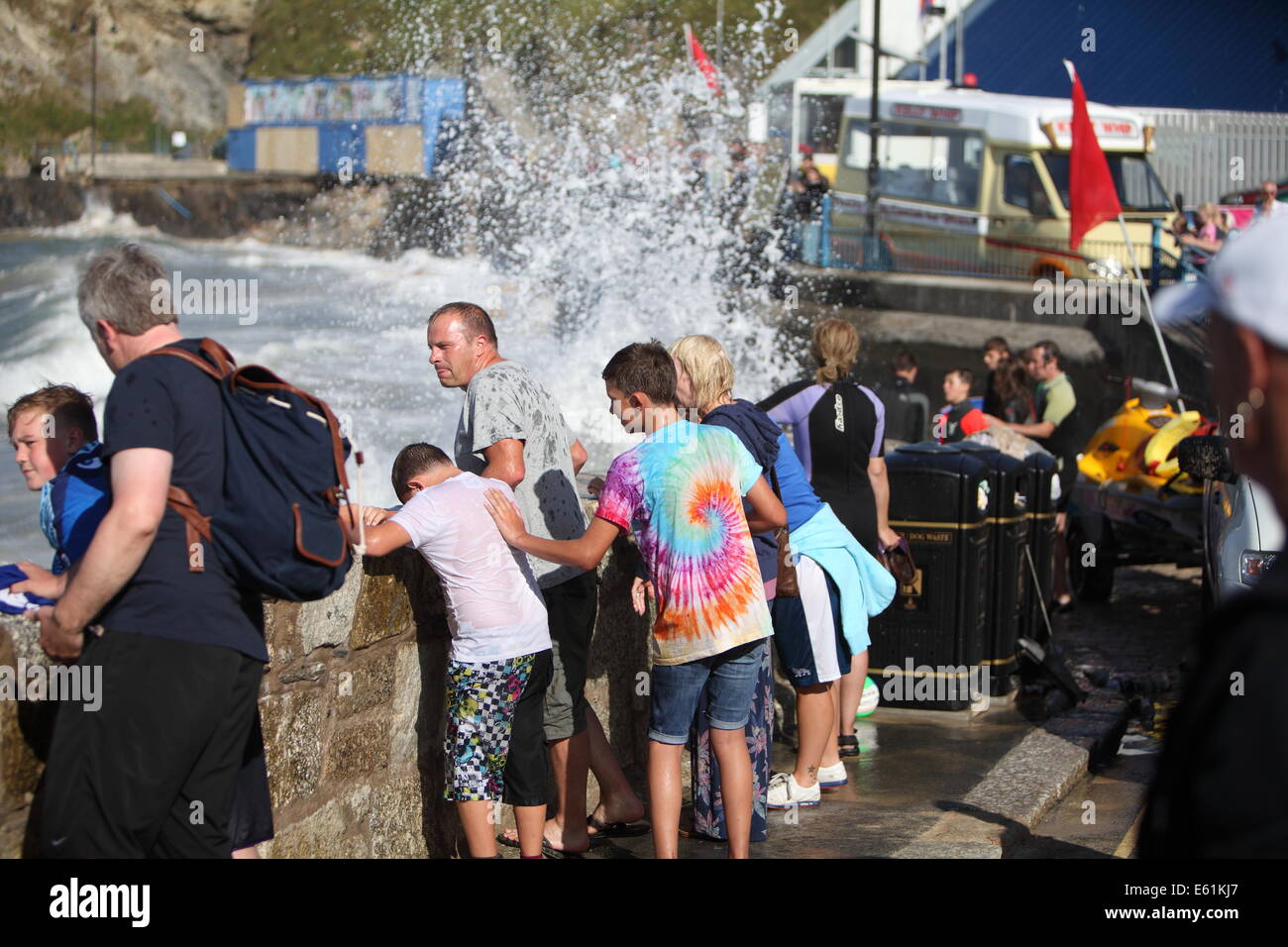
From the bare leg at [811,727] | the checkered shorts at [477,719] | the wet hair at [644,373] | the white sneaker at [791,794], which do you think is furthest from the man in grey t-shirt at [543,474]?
the bare leg at [811,727]

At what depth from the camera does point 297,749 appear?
440 cm

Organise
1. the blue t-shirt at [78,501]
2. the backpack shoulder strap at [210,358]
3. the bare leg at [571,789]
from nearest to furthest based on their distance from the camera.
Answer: the backpack shoulder strap at [210,358] → the blue t-shirt at [78,501] → the bare leg at [571,789]

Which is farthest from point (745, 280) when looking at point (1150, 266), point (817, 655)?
point (817, 655)

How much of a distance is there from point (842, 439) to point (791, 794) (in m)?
1.58

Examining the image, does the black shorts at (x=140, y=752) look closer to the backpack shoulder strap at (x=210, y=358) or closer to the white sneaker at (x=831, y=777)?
the backpack shoulder strap at (x=210, y=358)

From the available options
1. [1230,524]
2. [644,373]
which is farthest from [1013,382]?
[644,373]

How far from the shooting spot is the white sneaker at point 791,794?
235 inches

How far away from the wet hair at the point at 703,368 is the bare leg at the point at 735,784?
1176 millimetres

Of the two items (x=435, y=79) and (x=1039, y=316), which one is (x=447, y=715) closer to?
(x=1039, y=316)

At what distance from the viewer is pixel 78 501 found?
3521 millimetres

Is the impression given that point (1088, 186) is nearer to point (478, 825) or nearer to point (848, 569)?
point (848, 569)

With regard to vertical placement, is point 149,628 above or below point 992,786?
above

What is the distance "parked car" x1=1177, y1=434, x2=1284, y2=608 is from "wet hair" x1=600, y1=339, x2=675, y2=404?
10.1 ft

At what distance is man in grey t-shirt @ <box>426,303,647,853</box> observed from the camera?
477 centimetres
